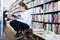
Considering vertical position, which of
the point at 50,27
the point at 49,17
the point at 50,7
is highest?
the point at 50,7

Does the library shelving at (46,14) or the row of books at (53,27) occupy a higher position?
the library shelving at (46,14)

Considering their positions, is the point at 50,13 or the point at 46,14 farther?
the point at 46,14

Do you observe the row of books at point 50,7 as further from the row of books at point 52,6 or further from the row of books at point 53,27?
the row of books at point 53,27

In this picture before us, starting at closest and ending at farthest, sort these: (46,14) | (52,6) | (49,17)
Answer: (52,6)
(49,17)
(46,14)

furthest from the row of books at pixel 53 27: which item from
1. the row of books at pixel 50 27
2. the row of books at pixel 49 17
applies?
the row of books at pixel 49 17

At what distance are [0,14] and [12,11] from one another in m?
0.52

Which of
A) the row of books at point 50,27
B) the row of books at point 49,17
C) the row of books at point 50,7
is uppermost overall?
the row of books at point 50,7

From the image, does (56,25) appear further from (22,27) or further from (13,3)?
(13,3)

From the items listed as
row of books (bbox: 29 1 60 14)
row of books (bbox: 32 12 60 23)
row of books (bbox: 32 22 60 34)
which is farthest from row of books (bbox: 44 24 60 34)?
row of books (bbox: 29 1 60 14)

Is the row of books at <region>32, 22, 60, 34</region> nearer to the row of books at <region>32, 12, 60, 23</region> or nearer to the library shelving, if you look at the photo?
the library shelving

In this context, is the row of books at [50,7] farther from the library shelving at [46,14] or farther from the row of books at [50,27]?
the row of books at [50,27]

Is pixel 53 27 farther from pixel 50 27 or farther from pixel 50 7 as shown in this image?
pixel 50 7

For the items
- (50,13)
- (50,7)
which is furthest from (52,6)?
(50,13)

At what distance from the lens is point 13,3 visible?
6.14 meters
